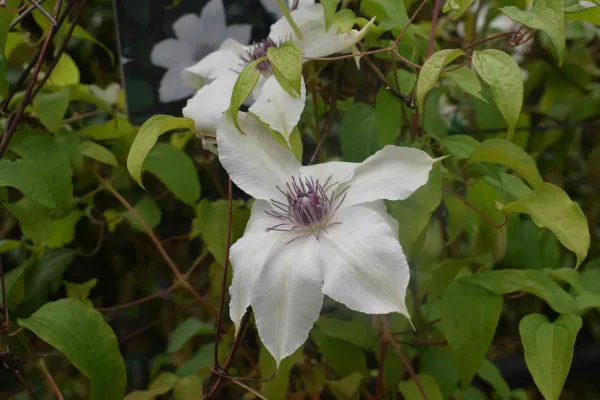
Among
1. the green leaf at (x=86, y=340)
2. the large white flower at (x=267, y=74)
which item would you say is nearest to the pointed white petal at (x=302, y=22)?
the large white flower at (x=267, y=74)

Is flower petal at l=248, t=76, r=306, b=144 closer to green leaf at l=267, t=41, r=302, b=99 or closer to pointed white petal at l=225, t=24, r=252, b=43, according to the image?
green leaf at l=267, t=41, r=302, b=99

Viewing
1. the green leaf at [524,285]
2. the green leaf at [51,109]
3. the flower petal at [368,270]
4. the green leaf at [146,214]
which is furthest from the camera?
the green leaf at [146,214]

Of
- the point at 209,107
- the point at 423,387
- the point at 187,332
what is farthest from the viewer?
the point at 187,332

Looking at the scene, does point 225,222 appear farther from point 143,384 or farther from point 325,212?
point 143,384

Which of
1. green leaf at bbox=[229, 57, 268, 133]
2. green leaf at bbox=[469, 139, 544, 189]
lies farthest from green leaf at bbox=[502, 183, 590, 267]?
green leaf at bbox=[229, 57, 268, 133]

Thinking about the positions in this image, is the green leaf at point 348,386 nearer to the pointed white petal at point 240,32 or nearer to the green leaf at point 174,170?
the green leaf at point 174,170

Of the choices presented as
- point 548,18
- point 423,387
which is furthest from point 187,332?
point 548,18

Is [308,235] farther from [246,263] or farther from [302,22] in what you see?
[302,22]
